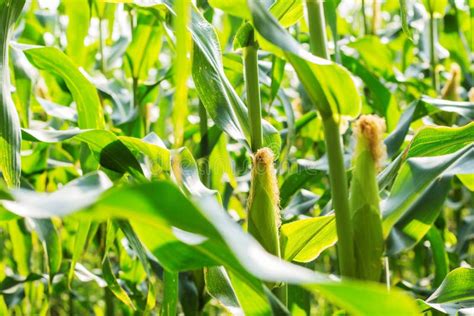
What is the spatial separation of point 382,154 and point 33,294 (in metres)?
1.33

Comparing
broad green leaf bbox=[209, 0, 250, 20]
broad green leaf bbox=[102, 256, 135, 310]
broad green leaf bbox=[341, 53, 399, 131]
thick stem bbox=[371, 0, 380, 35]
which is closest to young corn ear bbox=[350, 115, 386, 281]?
broad green leaf bbox=[209, 0, 250, 20]

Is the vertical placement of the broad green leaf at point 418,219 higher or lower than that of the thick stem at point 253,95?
lower

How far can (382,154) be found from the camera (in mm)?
849

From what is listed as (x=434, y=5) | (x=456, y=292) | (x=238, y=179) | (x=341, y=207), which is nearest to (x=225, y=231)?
(x=341, y=207)

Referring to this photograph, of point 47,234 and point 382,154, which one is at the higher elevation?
point 382,154

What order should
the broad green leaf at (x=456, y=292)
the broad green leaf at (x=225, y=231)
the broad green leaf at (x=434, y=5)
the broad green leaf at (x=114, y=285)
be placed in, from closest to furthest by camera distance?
the broad green leaf at (x=225, y=231)
the broad green leaf at (x=456, y=292)
the broad green leaf at (x=114, y=285)
the broad green leaf at (x=434, y=5)

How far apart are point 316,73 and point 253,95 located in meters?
0.24

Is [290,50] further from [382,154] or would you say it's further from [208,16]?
[208,16]

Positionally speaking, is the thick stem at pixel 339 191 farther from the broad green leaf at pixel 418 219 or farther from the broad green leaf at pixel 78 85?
the broad green leaf at pixel 78 85

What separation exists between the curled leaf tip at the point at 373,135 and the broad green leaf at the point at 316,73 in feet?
0.12

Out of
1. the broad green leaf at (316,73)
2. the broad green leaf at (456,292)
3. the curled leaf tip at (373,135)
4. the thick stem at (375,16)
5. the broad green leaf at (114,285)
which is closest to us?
the broad green leaf at (316,73)

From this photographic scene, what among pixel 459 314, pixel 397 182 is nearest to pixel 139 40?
pixel 397 182

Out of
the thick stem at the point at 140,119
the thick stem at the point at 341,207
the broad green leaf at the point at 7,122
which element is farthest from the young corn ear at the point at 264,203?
the thick stem at the point at 140,119

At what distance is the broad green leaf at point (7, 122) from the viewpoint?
931mm
